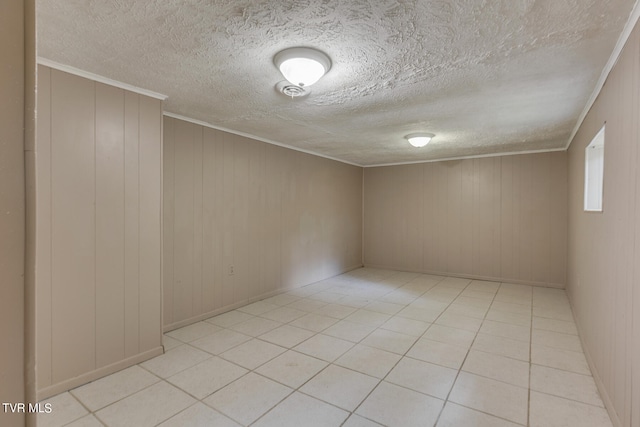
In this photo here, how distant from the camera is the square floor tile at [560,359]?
2.49 m

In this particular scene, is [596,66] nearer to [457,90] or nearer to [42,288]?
[457,90]

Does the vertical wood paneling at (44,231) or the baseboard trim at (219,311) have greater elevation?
the vertical wood paneling at (44,231)

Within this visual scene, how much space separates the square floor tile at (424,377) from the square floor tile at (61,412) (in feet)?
6.97

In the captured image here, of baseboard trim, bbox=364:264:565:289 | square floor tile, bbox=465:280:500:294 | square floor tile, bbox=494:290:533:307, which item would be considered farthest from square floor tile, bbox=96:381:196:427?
baseboard trim, bbox=364:264:565:289

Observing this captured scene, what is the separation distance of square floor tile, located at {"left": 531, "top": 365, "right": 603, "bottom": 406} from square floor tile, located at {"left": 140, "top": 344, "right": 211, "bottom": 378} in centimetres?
269

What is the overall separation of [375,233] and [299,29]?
545 cm

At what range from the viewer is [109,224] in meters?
2.45

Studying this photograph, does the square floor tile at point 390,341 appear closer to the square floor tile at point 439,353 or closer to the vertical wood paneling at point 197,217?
the square floor tile at point 439,353

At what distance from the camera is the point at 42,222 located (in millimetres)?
2127

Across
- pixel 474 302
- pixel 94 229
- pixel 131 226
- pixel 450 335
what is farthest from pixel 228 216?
pixel 474 302

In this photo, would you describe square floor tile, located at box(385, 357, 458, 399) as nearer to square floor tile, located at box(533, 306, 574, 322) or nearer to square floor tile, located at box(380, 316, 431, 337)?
square floor tile, located at box(380, 316, 431, 337)

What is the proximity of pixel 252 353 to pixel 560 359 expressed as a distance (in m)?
2.71

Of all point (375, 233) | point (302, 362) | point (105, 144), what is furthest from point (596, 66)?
point (375, 233)
